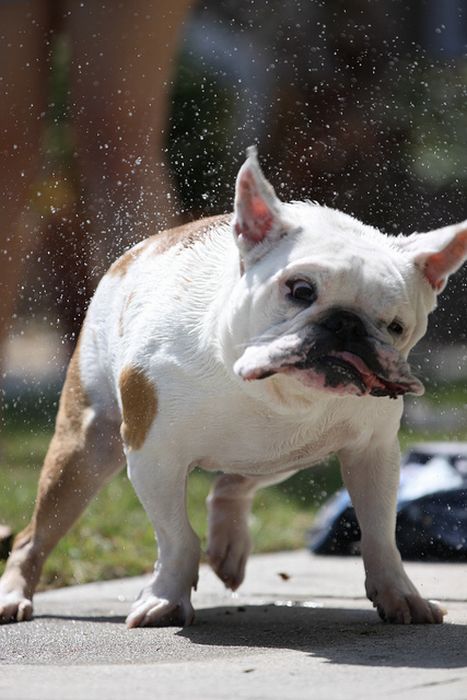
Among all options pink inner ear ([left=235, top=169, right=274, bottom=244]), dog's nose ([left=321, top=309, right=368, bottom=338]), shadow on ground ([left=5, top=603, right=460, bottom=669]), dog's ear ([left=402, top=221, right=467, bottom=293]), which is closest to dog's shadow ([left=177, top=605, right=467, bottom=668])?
shadow on ground ([left=5, top=603, right=460, bottom=669])

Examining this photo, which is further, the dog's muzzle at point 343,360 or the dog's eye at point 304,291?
the dog's eye at point 304,291

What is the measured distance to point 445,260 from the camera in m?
3.32

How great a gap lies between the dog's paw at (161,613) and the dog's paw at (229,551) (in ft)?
2.34

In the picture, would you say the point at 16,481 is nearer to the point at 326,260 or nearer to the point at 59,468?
the point at 59,468

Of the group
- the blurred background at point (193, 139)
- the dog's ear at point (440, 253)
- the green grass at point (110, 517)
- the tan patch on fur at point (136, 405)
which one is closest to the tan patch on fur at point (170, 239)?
the blurred background at point (193, 139)

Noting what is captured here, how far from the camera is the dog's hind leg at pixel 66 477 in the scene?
13.2ft

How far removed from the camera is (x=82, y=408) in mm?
4039

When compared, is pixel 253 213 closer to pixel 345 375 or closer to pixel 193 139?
pixel 345 375

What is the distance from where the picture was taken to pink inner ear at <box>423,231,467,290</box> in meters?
3.30

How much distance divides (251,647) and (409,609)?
481 mm

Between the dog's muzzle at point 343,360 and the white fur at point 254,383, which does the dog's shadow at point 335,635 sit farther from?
the dog's muzzle at point 343,360

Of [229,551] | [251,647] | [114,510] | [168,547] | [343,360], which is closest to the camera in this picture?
[343,360]

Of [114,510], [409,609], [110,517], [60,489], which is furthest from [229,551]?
[114,510]

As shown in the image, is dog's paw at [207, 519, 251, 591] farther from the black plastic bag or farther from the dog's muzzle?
the dog's muzzle
